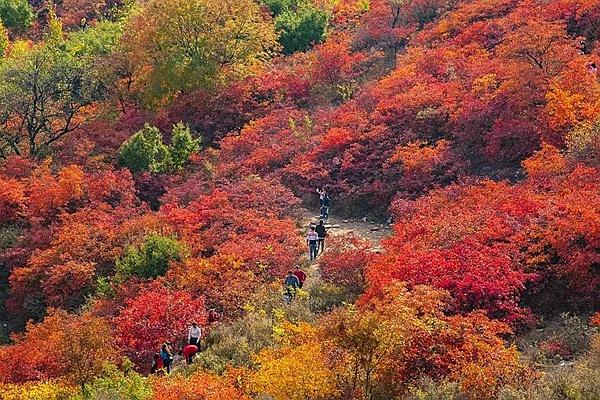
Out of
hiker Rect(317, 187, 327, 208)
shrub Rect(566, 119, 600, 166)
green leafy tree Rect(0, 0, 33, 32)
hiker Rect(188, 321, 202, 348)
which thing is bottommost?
hiker Rect(188, 321, 202, 348)

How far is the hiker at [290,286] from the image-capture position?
20422 millimetres

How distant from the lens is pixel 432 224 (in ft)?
70.6

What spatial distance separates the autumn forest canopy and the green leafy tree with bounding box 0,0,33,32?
47.6 ft

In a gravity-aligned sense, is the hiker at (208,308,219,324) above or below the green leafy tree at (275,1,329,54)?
below

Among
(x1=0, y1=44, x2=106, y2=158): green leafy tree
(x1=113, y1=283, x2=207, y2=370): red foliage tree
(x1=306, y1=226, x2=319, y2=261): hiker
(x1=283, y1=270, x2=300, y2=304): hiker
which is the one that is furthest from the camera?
(x1=0, y1=44, x2=106, y2=158): green leafy tree

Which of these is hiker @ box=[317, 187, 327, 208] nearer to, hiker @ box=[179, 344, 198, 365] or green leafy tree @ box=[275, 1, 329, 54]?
hiker @ box=[179, 344, 198, 365]

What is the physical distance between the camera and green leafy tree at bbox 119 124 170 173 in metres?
32.3

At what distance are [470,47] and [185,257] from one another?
1903 cm

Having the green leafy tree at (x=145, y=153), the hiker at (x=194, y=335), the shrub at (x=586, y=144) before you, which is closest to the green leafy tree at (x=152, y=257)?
the hiker at (x=194, y=335)

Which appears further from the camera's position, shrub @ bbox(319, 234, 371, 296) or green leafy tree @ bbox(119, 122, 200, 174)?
green leafy tree @ bbox(119, 122, 200, 174)

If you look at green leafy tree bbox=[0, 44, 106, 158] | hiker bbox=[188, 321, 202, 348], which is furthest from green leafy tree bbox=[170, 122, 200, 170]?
hiker bbox=[188, 321, 202, 348]

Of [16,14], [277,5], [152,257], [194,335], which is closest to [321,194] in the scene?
[152,257]

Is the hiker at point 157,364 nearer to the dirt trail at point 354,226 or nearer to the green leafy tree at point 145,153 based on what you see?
the dirt trail at point 354,226

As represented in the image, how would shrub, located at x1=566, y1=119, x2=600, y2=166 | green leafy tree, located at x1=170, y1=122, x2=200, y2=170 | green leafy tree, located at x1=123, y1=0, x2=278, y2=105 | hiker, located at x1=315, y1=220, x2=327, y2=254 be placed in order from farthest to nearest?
green leafy tree, located at x1=123, y1=0, x2=278, y2=105 < green leafy tree, located at x1=170, y1=122, x2=200, y2=170 < hiker, located at x1=315, y1=220, x2=327, y2=254 < shrub, located at x1=566, y1=119, x2=600, y2=166
